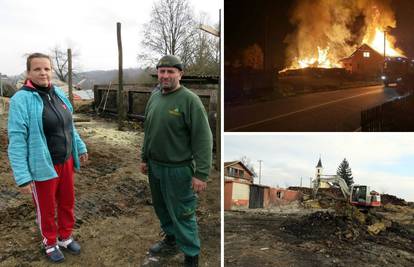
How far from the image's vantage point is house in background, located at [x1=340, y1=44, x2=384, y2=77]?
1.78m

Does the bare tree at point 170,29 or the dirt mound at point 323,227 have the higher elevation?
the bare tree at point 170,29

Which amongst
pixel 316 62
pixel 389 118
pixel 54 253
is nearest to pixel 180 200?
pixel 54 253

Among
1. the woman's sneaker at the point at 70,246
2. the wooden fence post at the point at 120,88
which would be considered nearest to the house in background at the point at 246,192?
the woman's sneaker at the point at 70,246

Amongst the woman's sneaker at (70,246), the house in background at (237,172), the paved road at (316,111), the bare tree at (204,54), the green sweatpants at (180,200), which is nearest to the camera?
the paved road at (316,111)

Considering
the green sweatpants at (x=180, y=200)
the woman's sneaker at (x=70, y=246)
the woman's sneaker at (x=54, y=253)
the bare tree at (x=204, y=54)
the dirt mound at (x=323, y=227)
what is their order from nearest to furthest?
the dirt mound at (x=323, y=227)
the green sweatpants at (x=180, y=200)
the woman's sneaker at (x=54, y=253)
the woman's sneaker at (x=70, y=246)
the bare tree at (x=204, y=54)

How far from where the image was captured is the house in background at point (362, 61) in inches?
70.0

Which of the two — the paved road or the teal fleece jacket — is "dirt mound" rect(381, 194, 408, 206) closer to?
the paved road

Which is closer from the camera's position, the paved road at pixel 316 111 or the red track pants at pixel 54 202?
the paved road at pixel 316 111

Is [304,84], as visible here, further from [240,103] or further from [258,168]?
[258,168]

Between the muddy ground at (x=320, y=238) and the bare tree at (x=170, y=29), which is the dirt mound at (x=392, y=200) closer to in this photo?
the muddy ground at (x=320, y=238)

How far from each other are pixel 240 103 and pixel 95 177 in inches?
91.3

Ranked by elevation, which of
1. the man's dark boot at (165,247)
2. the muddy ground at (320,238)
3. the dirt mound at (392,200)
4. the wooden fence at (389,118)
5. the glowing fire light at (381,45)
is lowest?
the man's dark boot at (165,247)

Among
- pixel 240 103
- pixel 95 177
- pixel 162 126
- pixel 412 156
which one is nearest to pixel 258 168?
pixel 240 103

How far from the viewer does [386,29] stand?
1746mm
